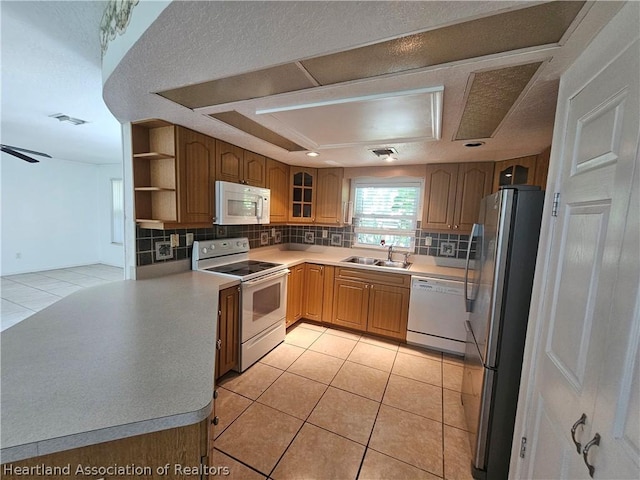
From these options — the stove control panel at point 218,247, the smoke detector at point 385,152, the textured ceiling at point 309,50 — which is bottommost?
the stove control panel at point 218,247

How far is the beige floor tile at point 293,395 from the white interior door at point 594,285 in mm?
1341

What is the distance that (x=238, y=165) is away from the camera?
104 inches

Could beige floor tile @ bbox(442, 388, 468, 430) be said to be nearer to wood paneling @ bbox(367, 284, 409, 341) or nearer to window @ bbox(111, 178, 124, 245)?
wood paneling @ bbox(367, 284, 409, 341)

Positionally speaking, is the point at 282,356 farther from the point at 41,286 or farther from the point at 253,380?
the point at 41,286

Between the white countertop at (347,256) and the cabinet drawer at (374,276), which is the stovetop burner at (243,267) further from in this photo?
the cabinet drawer at (374,276)

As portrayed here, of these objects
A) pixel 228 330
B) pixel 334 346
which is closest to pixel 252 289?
pixel 228 330

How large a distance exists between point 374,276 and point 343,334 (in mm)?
830

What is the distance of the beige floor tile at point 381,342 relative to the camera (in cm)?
297

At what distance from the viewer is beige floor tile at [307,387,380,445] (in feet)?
5.90

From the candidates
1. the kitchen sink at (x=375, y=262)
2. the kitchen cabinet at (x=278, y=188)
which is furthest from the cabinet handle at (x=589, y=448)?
the kitchen cabinet at (x=278, y=188)

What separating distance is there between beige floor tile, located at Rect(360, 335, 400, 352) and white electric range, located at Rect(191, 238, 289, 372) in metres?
0.97

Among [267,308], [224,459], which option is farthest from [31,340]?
[267,308]

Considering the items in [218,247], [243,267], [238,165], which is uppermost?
[238,165]

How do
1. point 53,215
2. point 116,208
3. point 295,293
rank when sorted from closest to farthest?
point 295,293
point 53,215
point 116,208
